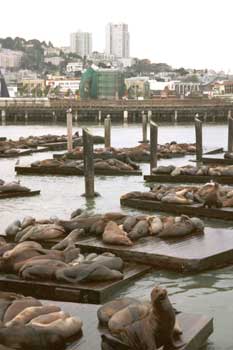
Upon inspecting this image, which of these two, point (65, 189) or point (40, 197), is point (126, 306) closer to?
point (40, 197)

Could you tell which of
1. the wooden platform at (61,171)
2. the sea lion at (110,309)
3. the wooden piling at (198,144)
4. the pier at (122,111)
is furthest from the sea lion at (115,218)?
the pier at (122,111)

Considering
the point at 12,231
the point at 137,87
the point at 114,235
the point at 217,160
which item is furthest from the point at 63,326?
the point at 137,87

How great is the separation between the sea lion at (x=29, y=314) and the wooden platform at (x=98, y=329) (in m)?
0.35

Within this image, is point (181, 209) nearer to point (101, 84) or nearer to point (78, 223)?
point (78, 223)

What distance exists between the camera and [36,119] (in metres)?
76.9

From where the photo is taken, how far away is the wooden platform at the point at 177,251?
8648mm

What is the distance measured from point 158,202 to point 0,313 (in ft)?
25.3

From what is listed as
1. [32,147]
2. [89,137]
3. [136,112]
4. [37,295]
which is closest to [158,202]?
[89,137]

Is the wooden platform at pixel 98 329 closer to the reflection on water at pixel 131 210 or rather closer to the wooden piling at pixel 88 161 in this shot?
the reflection on water at pixel 131 210

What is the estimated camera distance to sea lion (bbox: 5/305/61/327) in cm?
566

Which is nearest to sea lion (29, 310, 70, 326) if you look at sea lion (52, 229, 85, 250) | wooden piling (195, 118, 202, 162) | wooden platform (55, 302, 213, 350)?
wooden platform (55, 302, 213, 350)

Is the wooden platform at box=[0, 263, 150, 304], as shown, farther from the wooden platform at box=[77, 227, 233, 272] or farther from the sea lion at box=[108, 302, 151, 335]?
the sea lion at box=[108, 302, 151, 335]

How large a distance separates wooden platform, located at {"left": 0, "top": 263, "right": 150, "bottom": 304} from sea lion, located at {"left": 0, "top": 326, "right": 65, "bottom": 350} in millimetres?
1705

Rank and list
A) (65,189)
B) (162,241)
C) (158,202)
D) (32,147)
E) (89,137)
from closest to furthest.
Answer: (162,241)
(158,202)
(89,137)
(65,189)
(32,147)
